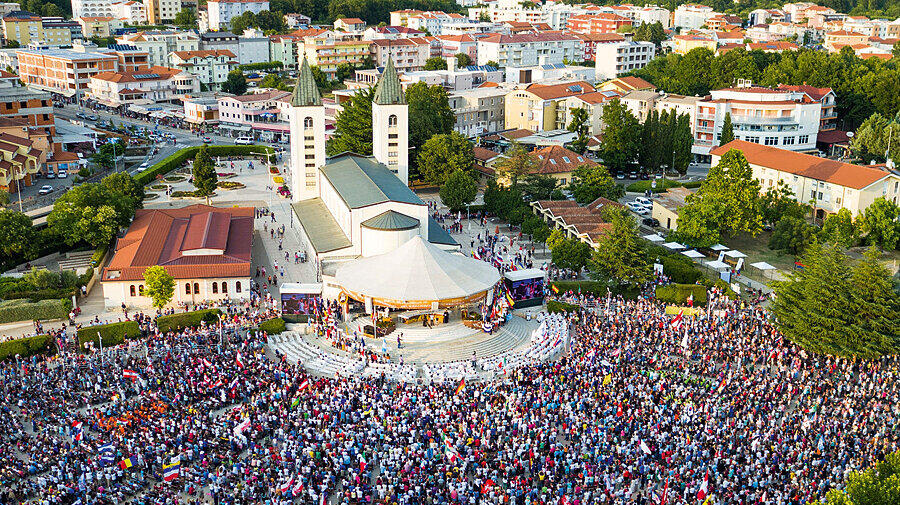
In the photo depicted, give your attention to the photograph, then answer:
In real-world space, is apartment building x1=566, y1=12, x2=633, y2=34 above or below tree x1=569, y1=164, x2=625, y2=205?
above

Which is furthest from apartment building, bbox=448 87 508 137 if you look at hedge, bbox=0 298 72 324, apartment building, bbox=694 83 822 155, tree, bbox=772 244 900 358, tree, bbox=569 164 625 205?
tree, bbox=772 244 900 358

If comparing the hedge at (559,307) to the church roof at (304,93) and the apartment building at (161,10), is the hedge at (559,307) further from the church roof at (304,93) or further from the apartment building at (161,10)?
the apartment building at (161,10)

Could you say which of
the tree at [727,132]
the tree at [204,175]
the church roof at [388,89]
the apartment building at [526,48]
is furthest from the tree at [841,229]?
the apartment building at [526,48]

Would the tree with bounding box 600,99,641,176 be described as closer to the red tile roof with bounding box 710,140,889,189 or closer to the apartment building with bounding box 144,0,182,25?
the red tile roof with bounding box 710,140,889,189

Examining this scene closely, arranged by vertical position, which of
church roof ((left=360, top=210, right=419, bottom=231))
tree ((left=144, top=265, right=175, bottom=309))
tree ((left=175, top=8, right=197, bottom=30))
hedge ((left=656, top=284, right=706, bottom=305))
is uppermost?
tree ((left=175, top=8, right=197, bottom=30))

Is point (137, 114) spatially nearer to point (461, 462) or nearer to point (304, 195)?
point (304, 195)

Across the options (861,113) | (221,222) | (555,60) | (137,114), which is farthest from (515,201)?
(555,60)
